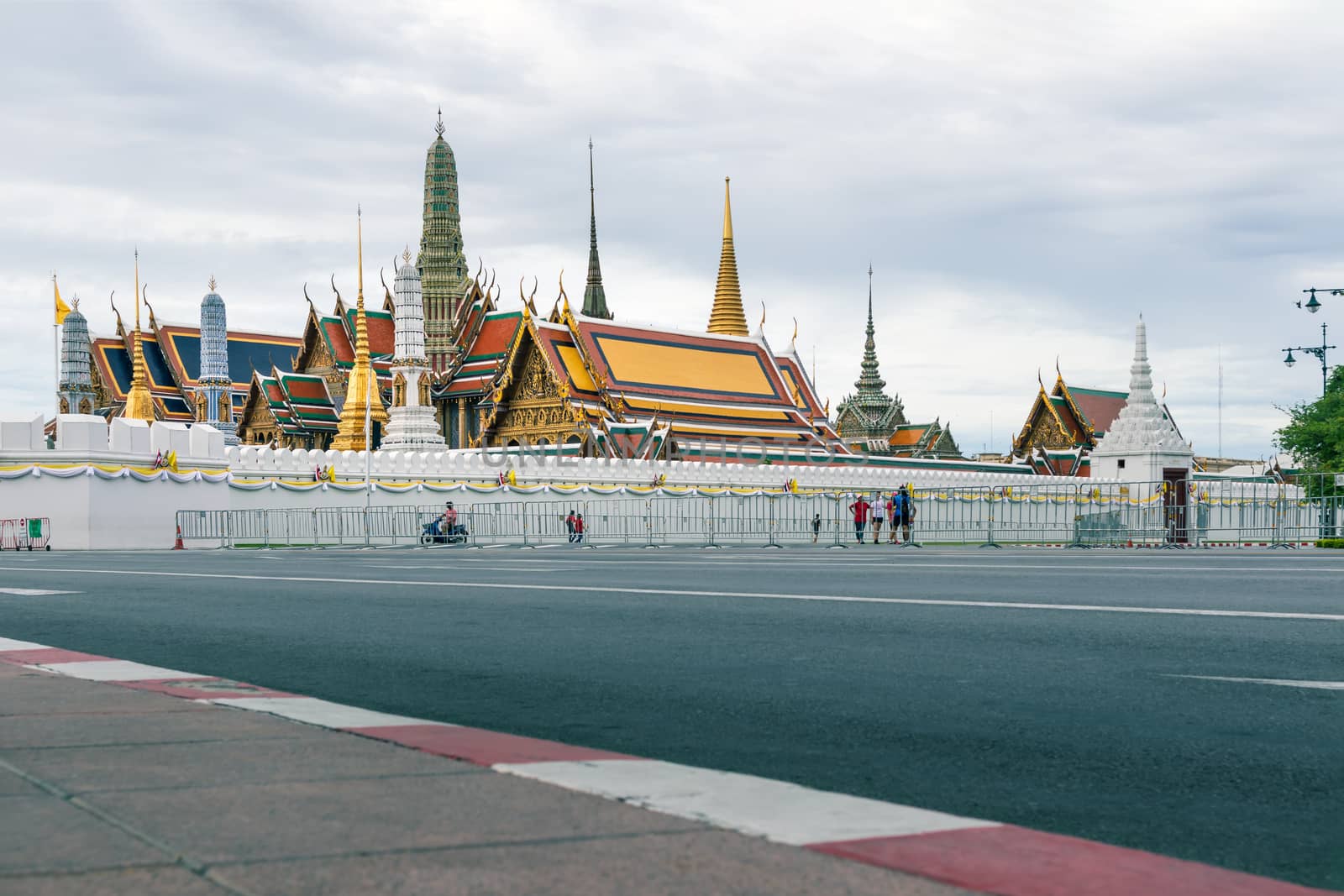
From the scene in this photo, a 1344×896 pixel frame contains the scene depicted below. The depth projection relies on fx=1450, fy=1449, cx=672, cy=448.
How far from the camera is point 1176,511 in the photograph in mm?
29406

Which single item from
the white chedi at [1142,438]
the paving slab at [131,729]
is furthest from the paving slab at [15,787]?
the white chedi at [1142,438]

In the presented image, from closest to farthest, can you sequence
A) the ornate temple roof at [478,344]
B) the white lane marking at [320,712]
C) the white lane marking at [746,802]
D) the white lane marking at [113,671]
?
1. the white lane marking at [746,802]
2. the white lane marking at [320,712]
3. the white lane marking at [113,671]
4. the ornate temple roof at [478,344]

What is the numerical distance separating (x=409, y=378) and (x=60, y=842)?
53.7m

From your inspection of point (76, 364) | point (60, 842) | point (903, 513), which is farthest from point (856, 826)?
point (76, 364)

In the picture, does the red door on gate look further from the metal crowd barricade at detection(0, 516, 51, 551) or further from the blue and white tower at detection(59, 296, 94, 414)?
the blue and white tower at detection(59, 296, 94, 414)

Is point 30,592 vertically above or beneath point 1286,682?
beneath

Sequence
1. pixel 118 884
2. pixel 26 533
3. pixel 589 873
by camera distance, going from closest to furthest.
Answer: pixel 118 884, pixel 589 873, pixel 26 533

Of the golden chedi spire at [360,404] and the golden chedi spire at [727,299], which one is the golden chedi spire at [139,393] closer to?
the golden chedi spire at [360,404]

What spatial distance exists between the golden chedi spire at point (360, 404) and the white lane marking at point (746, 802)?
5403cm

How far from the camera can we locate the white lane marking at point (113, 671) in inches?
237

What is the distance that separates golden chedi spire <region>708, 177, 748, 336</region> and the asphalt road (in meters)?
63.1

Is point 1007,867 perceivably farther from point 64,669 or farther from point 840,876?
point 64,669

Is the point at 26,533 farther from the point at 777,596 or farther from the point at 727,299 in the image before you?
the point at 727,299

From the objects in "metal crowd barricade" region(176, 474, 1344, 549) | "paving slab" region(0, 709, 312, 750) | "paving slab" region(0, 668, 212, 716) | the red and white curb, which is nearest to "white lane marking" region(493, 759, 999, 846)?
the red and white curb
